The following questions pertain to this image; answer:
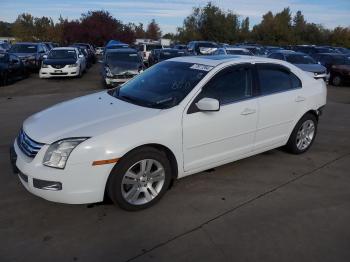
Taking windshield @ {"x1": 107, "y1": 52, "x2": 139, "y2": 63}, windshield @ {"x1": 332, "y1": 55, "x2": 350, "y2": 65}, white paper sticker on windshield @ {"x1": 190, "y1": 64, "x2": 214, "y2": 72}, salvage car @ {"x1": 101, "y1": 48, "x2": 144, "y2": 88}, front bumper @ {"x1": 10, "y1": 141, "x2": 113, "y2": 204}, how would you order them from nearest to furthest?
front bumper @ {"x1": 10, "y1": 141, "x2": 113, "y2": 204}, white paper sticker on windshield @ {"x1": 190, "y1": 64, "x2": 214, "y2": 72}, salvage car @ {"x1": 101, "y1": 48, "x2": 144, "y2": 88}, windshield @ {"x1": 107, "y1": 52, "x2": 139, "y2": 63}, windshield @ {"x1": 332, "y1": 55, "x2": 350, "y2": 65}

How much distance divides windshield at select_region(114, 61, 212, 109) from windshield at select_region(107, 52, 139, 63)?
10.1 meters

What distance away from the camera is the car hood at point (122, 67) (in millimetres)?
14404

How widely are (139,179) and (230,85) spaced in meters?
1.70

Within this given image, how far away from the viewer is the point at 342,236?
3.63 metres

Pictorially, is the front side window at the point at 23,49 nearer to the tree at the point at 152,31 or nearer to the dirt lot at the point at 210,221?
the dirt lot at the point at 210,221

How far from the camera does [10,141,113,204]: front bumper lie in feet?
11.9

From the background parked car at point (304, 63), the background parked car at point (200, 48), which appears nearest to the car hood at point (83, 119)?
the background parked car at point (304, 63)

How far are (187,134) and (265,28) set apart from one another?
66435 millimetres

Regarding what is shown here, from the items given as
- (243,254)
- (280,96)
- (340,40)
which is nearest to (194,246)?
(243,254)

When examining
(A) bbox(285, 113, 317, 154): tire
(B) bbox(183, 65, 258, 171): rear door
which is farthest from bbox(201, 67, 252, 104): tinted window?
(A) bbox(285, 113, 317, 154): tire

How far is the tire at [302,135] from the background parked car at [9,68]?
13.0 m

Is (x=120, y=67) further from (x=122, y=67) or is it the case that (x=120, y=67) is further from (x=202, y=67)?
(x=202, y=67)

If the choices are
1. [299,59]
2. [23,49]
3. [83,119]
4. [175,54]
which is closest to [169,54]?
[175,54]

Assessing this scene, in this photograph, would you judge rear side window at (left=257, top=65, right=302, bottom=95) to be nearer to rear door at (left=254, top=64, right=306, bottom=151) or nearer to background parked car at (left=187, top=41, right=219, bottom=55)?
rear door at (left=254, top=64, right=306, bottom=151)
